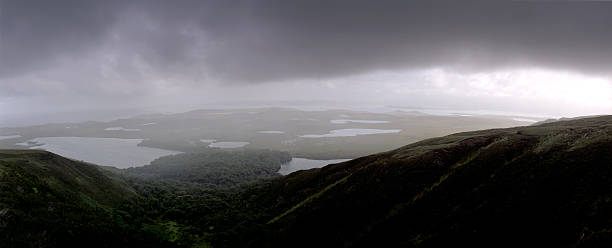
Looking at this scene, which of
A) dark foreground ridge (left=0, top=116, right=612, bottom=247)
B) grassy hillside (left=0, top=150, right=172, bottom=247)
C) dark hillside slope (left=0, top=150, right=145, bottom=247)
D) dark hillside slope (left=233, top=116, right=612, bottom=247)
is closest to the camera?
dark hillside slope (left=233, top=116, right=612, bottom=247)

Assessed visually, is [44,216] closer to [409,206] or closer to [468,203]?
[409,206]

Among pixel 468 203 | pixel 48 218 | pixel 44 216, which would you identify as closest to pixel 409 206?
pixel 468 203

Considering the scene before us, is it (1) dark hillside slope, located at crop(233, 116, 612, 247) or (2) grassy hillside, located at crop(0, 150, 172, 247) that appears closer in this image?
(1) dark hillside slope, located at crop(233, 116, 612, 247)

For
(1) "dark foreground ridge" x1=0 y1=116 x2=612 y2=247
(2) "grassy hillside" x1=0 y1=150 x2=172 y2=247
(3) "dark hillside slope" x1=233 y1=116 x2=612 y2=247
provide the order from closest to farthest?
(3) "dark hillside slope" x1=233 y1=116 x2=612 y2=247
(1) "dark foreground ridge" x1=0 y1=116 x2=612 y2=247
(2) "grassy hillside" x1=0 y1=150 x2=172 y2=247

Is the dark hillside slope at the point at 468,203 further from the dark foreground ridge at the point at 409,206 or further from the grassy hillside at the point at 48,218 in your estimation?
the grassy hillside at the point at 48,218

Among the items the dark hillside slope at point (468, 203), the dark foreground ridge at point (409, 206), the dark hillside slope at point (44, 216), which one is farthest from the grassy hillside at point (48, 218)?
the dark hillside slope at point (468, 203)

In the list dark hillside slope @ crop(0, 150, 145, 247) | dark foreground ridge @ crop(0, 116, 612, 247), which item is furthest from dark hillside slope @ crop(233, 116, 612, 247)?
dark hillside slope @ crop(0, 150, 145, 247)

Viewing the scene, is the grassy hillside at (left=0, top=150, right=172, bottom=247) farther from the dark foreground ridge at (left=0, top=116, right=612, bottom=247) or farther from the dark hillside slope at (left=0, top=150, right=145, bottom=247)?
the dark foreground ridge at (left=0, top=116, right=612, bottom=247)
